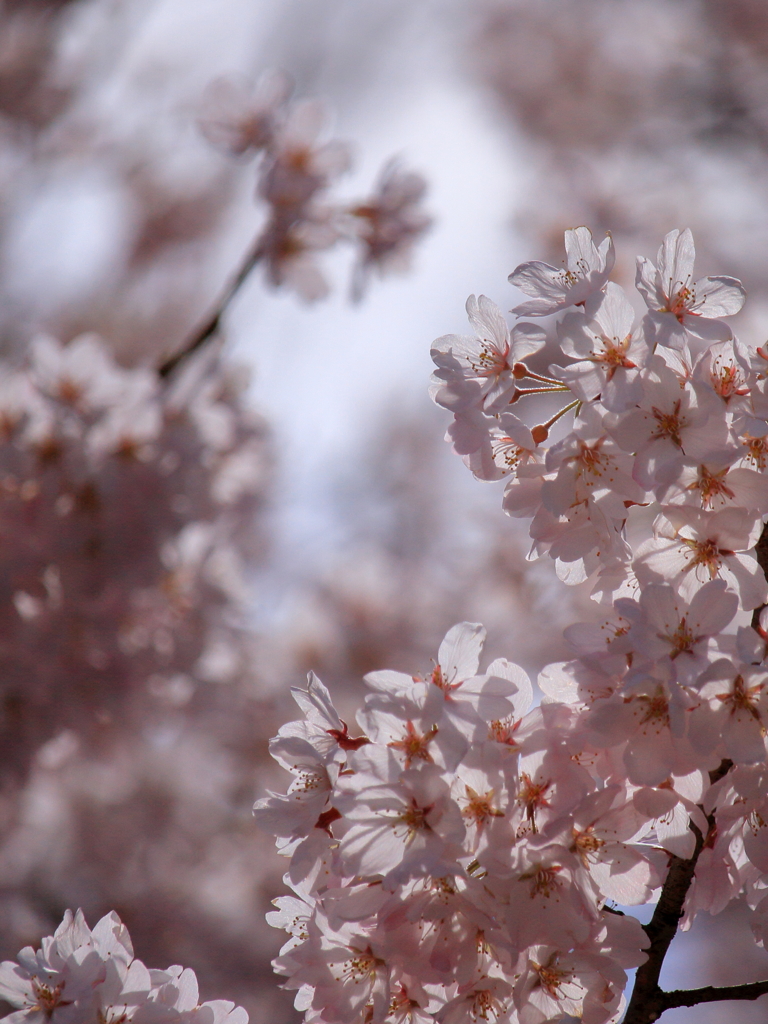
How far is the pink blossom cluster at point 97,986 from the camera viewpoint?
1.11 m

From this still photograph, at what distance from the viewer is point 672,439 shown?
108cm

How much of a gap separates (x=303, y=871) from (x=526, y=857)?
0.29m

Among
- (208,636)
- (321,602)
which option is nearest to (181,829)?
(321,602)

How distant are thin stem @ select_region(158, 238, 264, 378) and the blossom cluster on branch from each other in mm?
1470

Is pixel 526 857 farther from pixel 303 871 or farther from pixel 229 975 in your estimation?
pixel 229 975

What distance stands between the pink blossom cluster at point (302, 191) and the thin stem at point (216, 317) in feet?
0.17

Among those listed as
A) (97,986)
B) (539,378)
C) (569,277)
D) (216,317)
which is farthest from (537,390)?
(216,317)

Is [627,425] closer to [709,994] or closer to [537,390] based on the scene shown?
[537,390]

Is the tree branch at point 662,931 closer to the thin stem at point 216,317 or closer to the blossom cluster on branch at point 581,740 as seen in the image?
the blossom cluster on branch at point 581,740

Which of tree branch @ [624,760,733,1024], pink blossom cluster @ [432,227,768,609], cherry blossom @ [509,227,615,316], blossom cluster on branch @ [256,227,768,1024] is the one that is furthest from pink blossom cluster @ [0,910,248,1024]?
cherry blossom @ [509,227,615,316]

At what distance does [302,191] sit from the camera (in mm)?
2795

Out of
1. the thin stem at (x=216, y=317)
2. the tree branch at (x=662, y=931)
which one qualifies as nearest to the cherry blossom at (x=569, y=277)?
the tree branch at (x=662, y=931)

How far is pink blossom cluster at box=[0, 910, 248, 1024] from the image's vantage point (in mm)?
1112

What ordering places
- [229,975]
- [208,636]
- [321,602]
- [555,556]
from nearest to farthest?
1. [555,556]
2. [208,636]
3. [229,975]
4. [321,602]
